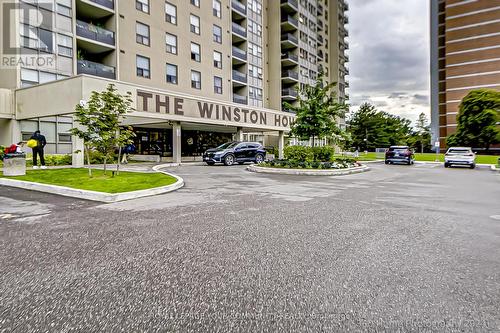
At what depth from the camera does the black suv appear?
21.7 meters

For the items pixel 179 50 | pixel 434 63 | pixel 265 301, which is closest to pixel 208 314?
pixel 265 301

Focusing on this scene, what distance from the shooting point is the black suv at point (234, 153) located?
21.7 m

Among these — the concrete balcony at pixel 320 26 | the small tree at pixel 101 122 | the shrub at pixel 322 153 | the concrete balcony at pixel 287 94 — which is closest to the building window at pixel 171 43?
the shrub at pixel 322 153

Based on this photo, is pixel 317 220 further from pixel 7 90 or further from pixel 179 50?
pixel 179 50

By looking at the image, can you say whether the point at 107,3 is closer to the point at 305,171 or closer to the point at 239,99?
the point at 239,99

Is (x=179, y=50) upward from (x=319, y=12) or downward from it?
downward

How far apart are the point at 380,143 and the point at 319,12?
34.8 meters

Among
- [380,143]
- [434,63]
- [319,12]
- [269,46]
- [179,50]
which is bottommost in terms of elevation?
[380,143]

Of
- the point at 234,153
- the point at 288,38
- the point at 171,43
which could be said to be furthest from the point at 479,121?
the point at 171,43

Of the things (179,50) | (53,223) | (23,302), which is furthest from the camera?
(179,50)

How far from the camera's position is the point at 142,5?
82.9 ft

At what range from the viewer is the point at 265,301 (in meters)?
2.76

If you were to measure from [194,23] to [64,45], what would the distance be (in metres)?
13.4

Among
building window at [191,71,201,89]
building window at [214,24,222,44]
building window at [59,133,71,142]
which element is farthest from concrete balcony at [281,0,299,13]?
building window at [59,133,71,142]
